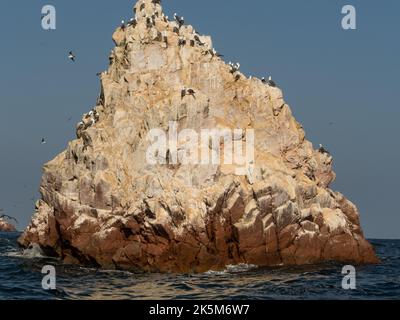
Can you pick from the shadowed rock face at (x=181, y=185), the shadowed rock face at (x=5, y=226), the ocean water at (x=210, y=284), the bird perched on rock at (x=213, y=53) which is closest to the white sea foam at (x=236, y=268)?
the ocean water at (x=210, y=284)

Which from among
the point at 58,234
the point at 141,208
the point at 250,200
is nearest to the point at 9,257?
the point at 58,234

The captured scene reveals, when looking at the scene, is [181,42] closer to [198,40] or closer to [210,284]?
[198,40]

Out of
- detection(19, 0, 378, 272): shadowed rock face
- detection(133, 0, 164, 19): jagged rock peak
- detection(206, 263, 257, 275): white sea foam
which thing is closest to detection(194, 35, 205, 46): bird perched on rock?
detection(19, 0, 378, 272): shadowed rock face

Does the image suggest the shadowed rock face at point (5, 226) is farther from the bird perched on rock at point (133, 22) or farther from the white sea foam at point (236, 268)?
the white sea foam at point (236, 268)

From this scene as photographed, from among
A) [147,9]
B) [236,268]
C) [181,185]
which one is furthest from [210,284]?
[147,9]

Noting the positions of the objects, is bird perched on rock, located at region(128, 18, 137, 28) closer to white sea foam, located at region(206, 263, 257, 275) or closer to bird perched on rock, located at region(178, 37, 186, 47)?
bird perched on rock, located at region(178, 37, 186, 47)

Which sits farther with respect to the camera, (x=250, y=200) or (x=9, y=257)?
(x=9, y=257)

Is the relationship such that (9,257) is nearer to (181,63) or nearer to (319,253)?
(181,63)
